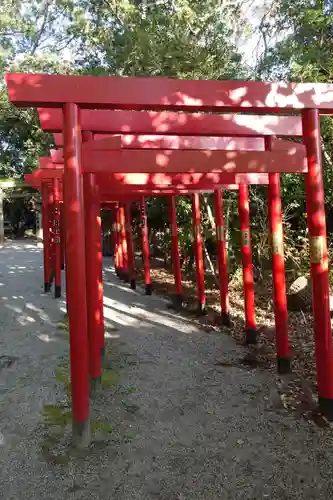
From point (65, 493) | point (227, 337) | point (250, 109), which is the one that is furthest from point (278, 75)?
point (65, 493)

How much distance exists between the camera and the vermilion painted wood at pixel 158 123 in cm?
338

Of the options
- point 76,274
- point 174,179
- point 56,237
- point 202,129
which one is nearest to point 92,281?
point 76,274

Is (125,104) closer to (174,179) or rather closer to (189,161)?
(189,161)

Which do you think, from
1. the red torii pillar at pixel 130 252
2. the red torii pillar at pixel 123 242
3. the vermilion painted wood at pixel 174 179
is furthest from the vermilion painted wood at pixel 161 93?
the red torii pillar at pixel 123 242

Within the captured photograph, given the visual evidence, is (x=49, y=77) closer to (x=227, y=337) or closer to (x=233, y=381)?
(x=233, y=381)

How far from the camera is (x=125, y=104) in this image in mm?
2840

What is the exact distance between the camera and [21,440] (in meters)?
2.99

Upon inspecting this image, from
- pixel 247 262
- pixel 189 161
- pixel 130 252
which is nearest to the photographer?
pixel 189 161

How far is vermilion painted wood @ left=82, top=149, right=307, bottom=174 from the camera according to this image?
2.91 metres

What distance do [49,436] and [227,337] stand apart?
11.1ft

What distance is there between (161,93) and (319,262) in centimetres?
169

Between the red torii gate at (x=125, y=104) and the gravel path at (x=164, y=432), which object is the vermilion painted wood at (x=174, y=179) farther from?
the gravel path at (x=164, y=432)

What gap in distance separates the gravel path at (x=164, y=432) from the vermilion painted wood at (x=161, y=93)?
233 cm

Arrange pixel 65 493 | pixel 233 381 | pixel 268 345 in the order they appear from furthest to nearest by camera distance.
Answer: pixel 268 345
pixel 233 381
pixel 65 493
